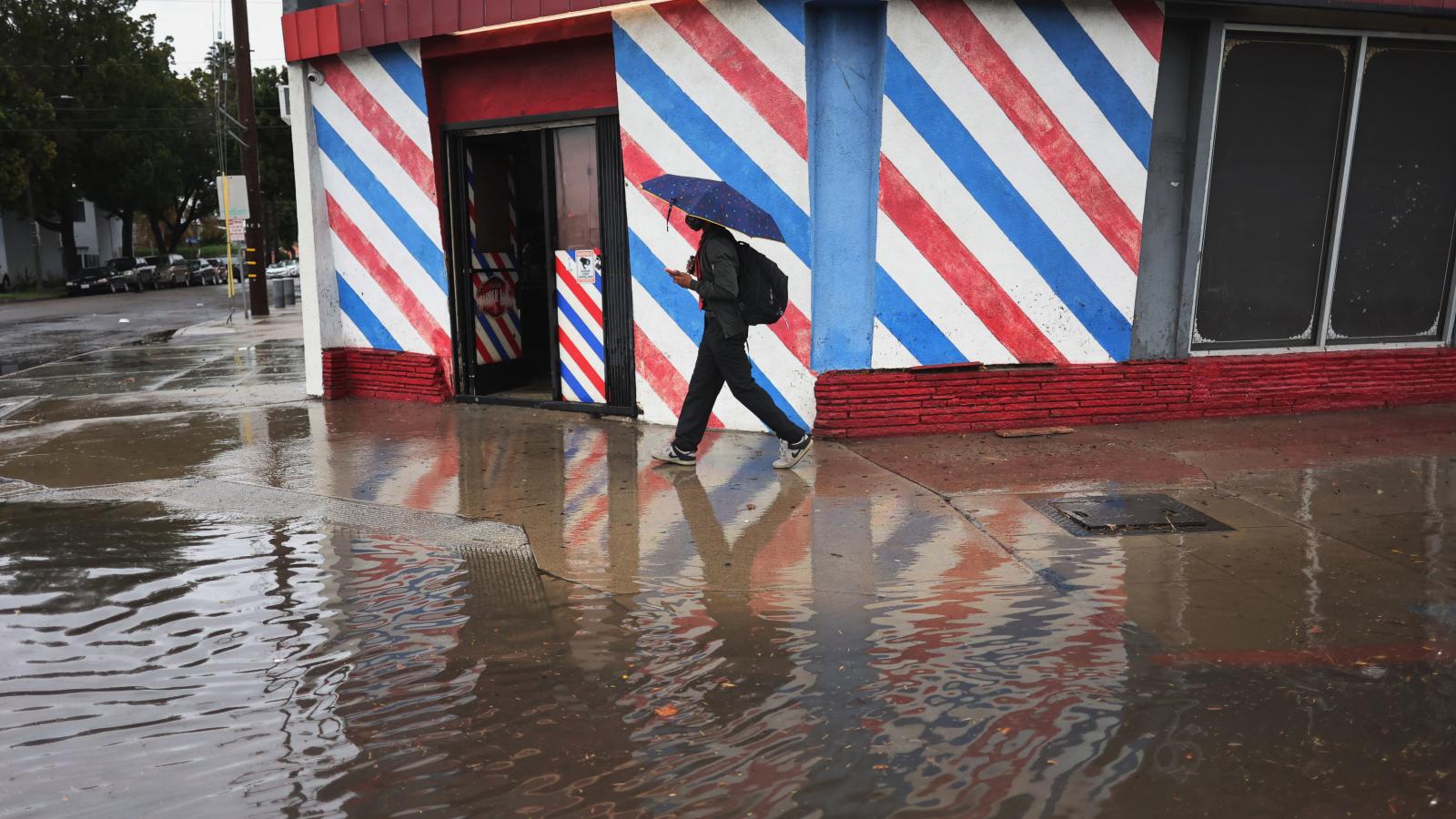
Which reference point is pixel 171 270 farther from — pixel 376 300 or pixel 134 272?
pixel 376 300

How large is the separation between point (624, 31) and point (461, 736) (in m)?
6.24

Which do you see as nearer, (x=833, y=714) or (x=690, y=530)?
(x=833, y=714)

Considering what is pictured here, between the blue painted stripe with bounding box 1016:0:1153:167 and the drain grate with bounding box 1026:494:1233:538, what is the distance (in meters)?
3.26

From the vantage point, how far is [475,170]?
33.0ft

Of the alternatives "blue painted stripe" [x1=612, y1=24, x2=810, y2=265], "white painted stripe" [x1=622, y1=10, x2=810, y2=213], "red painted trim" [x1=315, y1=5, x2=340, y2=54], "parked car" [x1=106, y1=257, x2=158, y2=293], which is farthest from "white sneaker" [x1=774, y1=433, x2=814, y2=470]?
"parked car" [x1=106, y1=257, x2=158, y2=293]

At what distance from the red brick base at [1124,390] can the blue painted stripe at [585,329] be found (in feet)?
7.60

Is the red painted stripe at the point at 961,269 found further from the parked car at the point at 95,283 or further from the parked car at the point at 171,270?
the parked car at the point at 171,270

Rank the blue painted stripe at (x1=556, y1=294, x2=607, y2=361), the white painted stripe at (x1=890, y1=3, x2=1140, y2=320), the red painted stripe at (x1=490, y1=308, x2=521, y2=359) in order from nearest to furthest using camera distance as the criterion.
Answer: the white painted stripe at (x1=890, y1=3, x2=1140, y2=320) < the blue painted stripe at (x1=556, y1=294, x2=607, y2=361) < the red painted stripe at (x1=490, y1=308, x2=521, y2=359)

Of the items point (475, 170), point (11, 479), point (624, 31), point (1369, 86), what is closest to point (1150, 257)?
point (1369, 86)

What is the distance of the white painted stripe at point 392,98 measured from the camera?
9641mm

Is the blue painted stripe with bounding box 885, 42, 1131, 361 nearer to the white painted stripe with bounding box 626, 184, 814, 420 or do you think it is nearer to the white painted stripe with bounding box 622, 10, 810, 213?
the white painted stripe with bounding box 622, 10, 810, 213

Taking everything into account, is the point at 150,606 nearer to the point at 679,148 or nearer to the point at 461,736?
the point at 461,736

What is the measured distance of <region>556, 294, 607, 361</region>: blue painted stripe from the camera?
941 centimetres

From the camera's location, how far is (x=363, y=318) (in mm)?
10500
